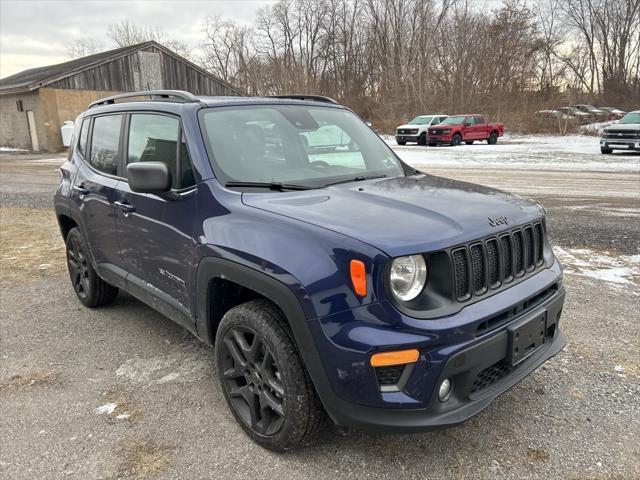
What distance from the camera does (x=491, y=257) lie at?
2510mm

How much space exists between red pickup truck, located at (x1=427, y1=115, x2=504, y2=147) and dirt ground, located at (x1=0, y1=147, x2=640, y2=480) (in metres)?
22.1

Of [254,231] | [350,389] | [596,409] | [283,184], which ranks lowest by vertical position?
[596,409]

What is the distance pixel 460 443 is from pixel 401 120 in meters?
40.5

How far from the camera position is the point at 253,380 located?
272cm

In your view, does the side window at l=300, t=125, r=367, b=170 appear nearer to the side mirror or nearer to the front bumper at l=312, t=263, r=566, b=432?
the side mirror

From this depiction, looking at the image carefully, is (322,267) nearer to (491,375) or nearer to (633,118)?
(491,375)

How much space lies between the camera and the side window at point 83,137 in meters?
4.56

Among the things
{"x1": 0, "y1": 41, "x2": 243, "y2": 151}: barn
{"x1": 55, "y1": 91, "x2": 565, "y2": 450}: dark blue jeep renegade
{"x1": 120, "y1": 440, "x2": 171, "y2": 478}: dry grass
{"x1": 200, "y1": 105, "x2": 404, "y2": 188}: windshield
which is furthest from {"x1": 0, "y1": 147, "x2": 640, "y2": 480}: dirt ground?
{"x1": 0, "y1": 41, "x2": 243, "y2": 151}: barn

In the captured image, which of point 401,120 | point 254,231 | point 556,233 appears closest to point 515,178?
point 556,233

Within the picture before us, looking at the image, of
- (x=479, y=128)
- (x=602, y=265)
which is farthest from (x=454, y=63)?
(x=602, y=265)

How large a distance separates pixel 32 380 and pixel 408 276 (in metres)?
2.82

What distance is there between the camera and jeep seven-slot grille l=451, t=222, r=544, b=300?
236 cm

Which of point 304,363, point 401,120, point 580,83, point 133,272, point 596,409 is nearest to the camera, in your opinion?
point 304,363

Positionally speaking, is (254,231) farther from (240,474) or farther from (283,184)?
(240,474)
